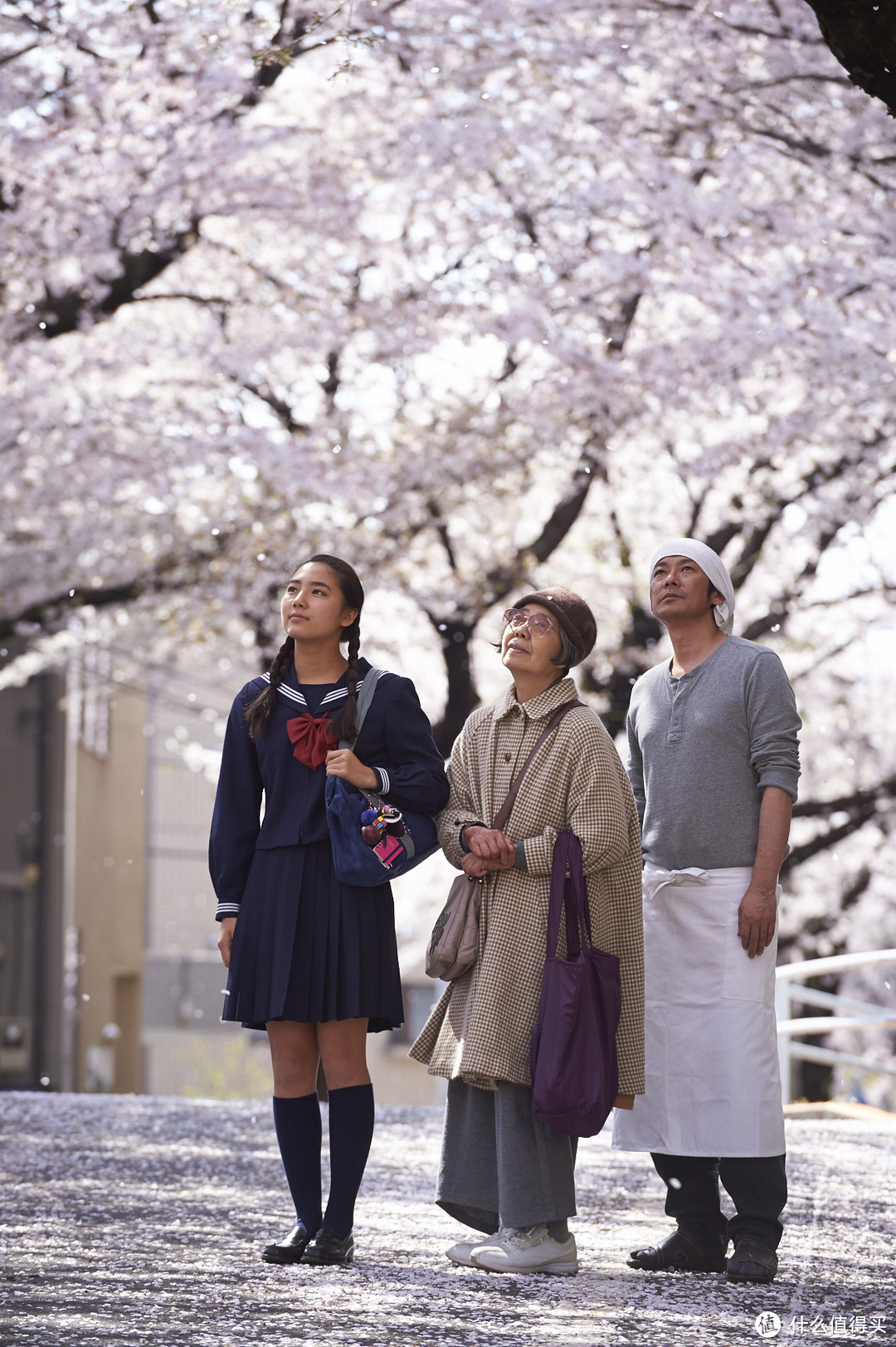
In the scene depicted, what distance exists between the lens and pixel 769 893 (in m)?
3.12

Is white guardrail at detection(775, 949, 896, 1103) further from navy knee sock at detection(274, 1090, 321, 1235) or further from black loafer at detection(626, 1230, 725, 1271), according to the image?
navy knee sock at detection(274, 1090, 321, 1235)

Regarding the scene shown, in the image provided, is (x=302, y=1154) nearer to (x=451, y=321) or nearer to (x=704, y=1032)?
(x=704, y=1032)

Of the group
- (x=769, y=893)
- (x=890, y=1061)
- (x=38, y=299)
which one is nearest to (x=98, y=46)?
(x=38, y=299)

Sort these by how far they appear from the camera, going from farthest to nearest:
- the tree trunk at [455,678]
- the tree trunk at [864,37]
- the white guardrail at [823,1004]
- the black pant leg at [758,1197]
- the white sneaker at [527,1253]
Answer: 1. the tree trunk at [455,678]
2. the white guardrail at [823,1004]
3. the black pant leg at [758,1197]
4. the white sneaker at [527,1253]
5. the tree trunk at [864,37]

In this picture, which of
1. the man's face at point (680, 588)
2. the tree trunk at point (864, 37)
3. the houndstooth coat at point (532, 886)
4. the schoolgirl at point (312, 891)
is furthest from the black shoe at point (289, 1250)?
the tree trunk at point (864, 37)

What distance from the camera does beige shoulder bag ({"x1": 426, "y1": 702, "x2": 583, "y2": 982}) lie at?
3109 millimetres

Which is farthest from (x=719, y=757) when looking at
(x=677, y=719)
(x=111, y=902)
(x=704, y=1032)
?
(x=111, y=902)

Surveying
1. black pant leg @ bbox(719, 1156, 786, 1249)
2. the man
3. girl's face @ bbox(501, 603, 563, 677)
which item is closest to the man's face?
the man

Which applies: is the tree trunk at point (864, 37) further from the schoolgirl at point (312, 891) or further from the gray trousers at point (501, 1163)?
the gray trousers at point (501, 1163)

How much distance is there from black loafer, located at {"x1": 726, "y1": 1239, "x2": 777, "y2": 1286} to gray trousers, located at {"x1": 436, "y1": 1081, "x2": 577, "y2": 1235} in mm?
343

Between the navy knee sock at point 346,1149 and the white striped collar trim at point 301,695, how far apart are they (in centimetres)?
81

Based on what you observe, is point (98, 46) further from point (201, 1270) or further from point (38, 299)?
point (201, 1270)

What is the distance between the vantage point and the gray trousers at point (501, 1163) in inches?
117

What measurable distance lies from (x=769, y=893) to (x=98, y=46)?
17.8 feet
